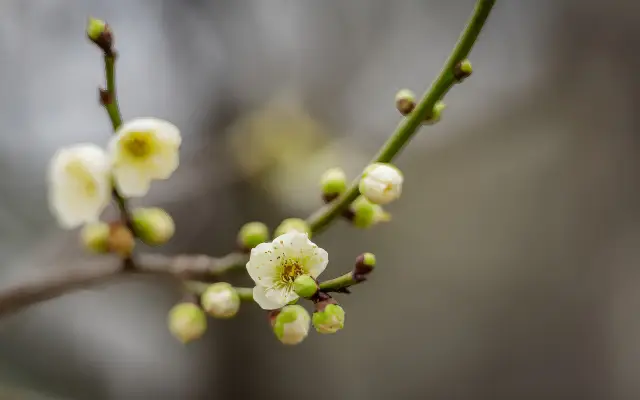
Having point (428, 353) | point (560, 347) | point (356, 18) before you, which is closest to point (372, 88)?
point (356, 18)

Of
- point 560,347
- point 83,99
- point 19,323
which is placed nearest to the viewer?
point 19,323

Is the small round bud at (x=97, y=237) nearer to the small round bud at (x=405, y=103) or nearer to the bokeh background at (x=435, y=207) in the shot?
the small round bud at (x=405, y=103)

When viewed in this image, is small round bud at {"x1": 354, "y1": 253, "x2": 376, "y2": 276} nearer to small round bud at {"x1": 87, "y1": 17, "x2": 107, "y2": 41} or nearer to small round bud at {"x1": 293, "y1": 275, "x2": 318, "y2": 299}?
small round bud at {"x1": 293, "y1": 275, "x2": 318, "y2": 299}

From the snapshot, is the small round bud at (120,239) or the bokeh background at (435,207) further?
the bokeh background at (435,207)

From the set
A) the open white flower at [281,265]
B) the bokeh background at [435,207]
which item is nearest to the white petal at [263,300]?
the open white flower at [281,265]

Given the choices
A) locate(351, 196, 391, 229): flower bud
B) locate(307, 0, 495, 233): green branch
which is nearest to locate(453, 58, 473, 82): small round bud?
locate(307, 0, 495, 233): green branch

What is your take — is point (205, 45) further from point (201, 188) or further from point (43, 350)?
point (43, 350)

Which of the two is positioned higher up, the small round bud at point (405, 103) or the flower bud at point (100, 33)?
the small round bud at point (405, 103)
